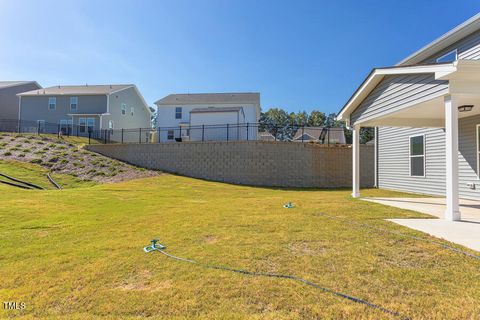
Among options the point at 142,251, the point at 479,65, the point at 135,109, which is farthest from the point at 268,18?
the point at 135,109

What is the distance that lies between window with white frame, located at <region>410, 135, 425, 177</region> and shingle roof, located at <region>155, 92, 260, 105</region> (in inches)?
710

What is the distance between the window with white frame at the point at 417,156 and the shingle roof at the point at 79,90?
2645 cm

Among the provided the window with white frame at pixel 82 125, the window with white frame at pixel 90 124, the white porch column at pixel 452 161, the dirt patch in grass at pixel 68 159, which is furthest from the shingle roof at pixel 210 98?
the white porch column at pixel 452 161

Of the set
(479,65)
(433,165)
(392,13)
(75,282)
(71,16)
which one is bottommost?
(75,282)

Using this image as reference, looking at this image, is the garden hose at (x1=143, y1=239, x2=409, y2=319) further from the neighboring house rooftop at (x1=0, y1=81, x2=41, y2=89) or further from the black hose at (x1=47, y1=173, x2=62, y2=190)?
the neighboring house rooftop at (x1=0, y1=81, x2=41, y2=89)

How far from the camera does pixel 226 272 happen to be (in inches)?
125

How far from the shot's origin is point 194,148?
1847cm

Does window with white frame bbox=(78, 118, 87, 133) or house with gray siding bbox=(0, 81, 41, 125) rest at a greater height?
house with gray siding bbox=(0, 81, 41, 125)

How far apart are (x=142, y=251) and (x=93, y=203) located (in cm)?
505

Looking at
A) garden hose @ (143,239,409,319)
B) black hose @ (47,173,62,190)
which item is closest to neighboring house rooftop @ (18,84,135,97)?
black hose @ (47,173,62,190)

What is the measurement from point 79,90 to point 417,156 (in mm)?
30927

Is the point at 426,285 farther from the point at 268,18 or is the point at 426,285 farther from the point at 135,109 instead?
the point at 135,109

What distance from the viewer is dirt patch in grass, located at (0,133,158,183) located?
53.6 feet

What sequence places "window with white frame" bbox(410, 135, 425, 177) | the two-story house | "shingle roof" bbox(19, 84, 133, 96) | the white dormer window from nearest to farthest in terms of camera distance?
1. the white dormer window
2. "window with white frame" bbox(410, 135, 425, 177)
3. the two-story house
4. "shingle roof" bbox(19, 84, 133, 96)
